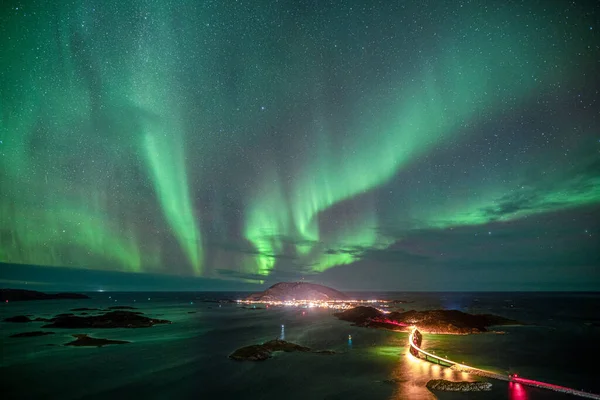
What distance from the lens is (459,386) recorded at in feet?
119

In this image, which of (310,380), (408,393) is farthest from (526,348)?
(310,380)

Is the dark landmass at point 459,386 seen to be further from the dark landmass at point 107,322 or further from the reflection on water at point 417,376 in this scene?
the dark landmass at point 107,322

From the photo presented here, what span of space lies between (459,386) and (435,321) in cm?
5135

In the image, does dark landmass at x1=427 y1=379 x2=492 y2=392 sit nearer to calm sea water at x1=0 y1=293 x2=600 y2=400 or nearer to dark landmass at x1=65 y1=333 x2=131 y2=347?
calm sea water at x1=0 y1=293 x2=600 y2=400

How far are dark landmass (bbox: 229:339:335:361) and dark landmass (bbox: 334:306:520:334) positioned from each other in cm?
3643

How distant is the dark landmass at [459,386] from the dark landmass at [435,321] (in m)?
46.0

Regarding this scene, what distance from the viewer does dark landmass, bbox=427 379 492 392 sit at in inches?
1415

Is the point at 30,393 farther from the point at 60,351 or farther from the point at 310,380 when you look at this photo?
the point at 310,380

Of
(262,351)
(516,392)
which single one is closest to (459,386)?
(516,392)

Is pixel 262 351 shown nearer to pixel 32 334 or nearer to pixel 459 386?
pixel 459 386

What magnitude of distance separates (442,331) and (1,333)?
3955 inches

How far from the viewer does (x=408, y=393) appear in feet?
117

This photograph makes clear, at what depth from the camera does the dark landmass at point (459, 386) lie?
3594 cm

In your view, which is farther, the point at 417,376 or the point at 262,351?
the point at 262,351
